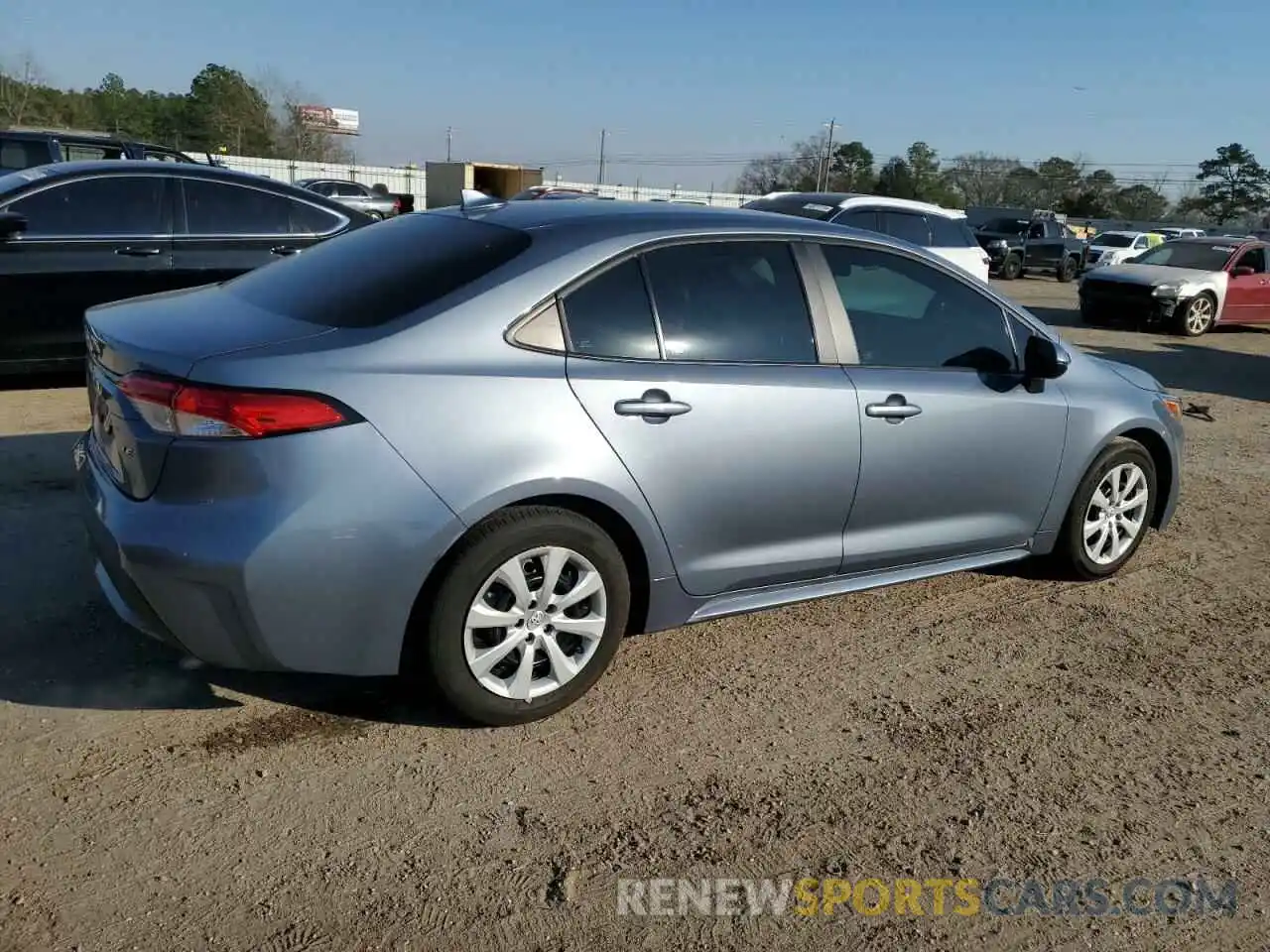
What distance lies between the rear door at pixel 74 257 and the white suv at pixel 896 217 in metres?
6.54

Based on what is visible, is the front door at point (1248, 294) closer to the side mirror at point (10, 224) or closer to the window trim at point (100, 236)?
the window trim at point (100, 236)

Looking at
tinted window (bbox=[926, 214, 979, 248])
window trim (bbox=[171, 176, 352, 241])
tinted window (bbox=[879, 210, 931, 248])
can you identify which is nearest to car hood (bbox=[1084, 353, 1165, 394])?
window trim (bbox=[171, 176, 352, 241])

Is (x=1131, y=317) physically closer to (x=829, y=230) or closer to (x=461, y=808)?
(x=829, y=230)

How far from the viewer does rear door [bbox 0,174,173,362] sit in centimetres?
674

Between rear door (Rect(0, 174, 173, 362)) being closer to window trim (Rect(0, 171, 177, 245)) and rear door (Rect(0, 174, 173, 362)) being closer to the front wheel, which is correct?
window trim (Rect(0, 171, 177, 245))

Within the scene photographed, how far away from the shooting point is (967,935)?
8.68 ft

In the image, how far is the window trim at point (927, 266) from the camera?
404 centimetres

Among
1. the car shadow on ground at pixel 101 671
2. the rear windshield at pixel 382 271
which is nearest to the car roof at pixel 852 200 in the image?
the rear windshield at pixel 382 271

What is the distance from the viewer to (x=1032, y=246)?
94.8ft

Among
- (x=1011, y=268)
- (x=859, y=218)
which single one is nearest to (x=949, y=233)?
(x=859, y=218)

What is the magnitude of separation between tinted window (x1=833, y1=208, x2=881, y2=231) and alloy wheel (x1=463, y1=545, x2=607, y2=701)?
9022 mm

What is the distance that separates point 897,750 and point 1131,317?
15128 millimetres

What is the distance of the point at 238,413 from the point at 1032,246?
95.4 ft

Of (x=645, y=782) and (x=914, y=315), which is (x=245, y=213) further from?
(x=645, y=782)
